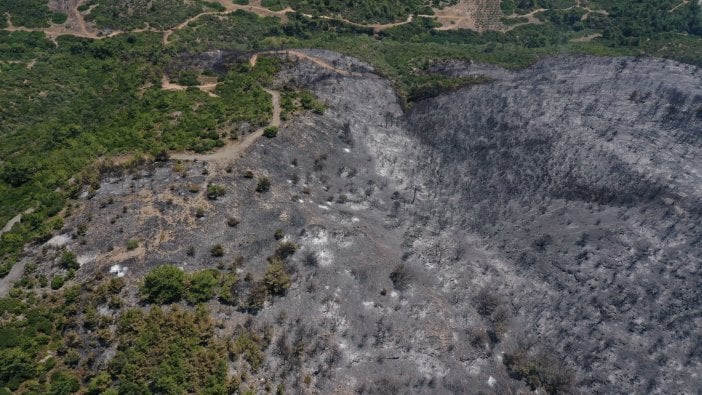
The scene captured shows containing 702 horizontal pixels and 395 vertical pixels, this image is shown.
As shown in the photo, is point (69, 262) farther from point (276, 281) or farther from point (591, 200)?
point (591, 200)

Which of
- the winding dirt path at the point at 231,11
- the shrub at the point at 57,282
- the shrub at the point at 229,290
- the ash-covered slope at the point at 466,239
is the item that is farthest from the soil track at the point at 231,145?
the winding dirt path at the point at 231,11

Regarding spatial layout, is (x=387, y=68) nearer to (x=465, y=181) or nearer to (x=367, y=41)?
(x=367, y=41)

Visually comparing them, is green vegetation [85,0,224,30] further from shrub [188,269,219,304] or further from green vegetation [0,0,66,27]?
shrub [188,269,219,304]

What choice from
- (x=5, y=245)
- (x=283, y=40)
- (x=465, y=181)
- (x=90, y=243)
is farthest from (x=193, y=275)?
(x=283, y=40)

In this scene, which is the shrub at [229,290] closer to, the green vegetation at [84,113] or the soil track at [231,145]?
the soil track at [231,145]

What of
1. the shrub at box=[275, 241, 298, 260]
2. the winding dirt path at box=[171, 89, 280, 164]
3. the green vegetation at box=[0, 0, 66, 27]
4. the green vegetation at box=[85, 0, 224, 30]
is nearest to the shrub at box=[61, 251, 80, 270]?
the winding dirt path at box=[171, 89, 280, 164]

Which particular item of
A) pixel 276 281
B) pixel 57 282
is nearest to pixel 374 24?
pixel 276 281
